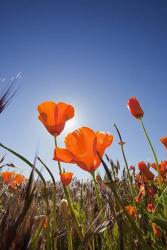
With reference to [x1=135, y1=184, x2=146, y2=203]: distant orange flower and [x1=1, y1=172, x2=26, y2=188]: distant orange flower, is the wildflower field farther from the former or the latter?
[x1=1, y1=172, x2=26, y2=188]: distant orange flower

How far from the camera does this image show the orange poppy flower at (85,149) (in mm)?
1259

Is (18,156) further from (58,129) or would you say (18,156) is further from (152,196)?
(152,196)

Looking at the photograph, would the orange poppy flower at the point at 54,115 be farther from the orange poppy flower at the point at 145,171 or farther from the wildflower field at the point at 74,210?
the orange poppy flower at the point at 145,171

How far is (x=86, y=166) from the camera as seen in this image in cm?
126

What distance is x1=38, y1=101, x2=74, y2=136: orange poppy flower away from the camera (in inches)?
64.7

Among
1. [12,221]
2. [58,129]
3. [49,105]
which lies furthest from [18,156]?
[49,105]

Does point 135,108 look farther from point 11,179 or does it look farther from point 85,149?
point 11,179

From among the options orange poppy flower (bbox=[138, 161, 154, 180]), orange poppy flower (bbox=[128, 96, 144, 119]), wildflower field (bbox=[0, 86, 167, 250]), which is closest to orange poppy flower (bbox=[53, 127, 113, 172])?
wildflower field (bbox=[0, 86, 167, 250])

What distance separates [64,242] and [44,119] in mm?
901

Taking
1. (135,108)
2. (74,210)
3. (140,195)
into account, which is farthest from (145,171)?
(74,210)

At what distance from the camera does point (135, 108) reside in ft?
6.94

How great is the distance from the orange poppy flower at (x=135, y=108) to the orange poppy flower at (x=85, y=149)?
77 cm

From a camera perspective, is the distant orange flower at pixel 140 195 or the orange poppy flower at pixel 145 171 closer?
the distant orange flower at pixel 140 195

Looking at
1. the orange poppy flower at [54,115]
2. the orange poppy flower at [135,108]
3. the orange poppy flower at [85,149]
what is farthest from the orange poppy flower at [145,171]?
the orange poppy flower at [85,149]
